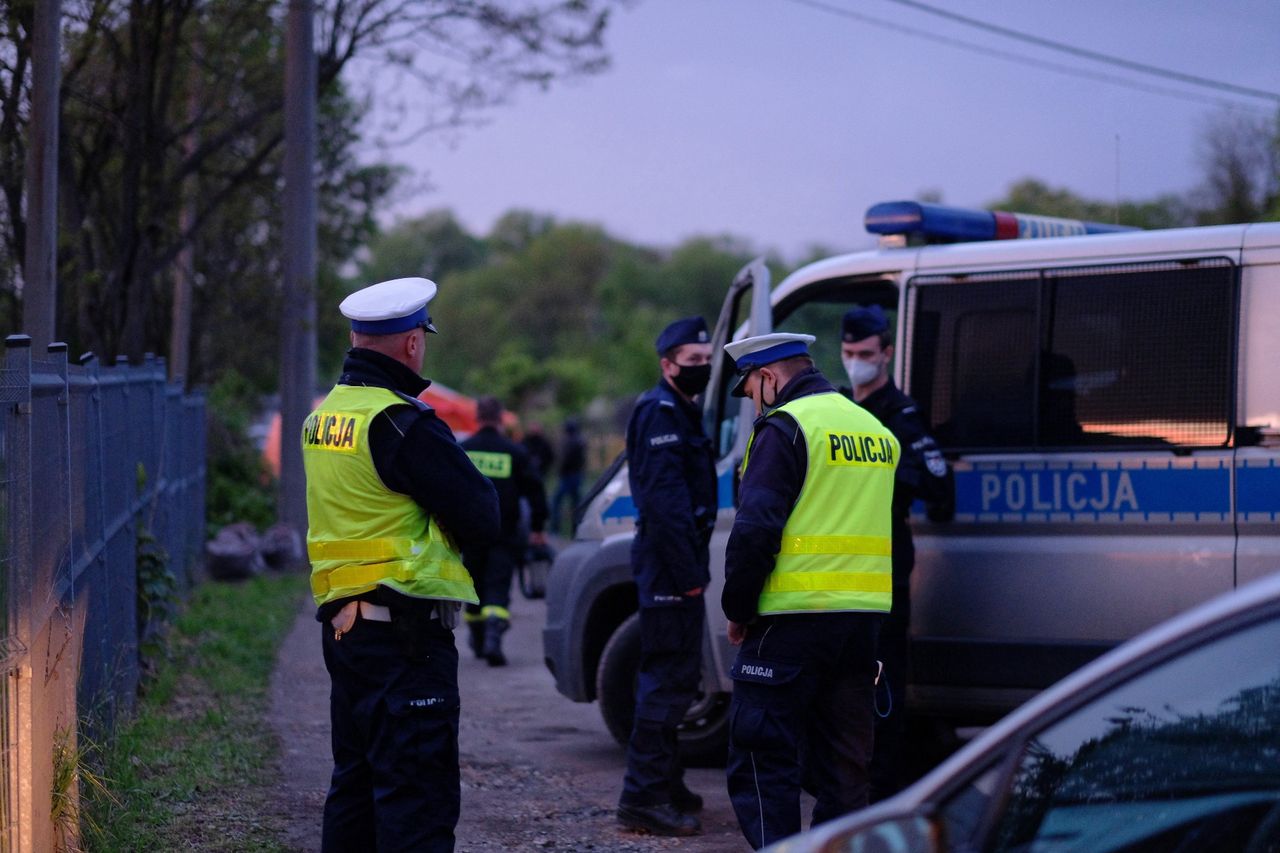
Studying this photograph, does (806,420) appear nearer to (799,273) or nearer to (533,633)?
(799,273)

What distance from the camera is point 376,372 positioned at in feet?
13.9

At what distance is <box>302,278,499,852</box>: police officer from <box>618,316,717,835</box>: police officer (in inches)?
64.3

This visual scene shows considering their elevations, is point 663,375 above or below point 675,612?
above

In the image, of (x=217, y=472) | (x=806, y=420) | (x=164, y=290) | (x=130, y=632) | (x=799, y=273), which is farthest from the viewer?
(x=164, y=290)

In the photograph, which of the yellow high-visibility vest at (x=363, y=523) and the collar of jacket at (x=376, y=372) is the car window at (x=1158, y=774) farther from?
the collar of jacket at (x=376, y=372)

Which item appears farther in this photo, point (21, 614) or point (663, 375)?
point (663, 375)

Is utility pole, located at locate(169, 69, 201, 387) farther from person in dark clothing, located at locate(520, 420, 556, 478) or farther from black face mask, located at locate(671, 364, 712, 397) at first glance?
black face mask, located at locate(671, 364, 712, 397)

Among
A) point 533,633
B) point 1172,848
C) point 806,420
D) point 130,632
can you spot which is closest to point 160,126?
point 533,633

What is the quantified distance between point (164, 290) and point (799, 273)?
1426 cm

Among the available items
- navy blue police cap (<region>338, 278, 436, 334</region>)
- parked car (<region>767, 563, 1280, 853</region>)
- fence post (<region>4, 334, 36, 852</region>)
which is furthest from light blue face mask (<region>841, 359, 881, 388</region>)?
parked car (<region>767, 563, 1280, 853</region>)

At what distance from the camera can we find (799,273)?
22.2 ft

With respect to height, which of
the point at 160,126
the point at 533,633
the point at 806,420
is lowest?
the point at 533,633

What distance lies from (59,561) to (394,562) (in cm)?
157

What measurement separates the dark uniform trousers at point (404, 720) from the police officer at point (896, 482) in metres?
2.15
